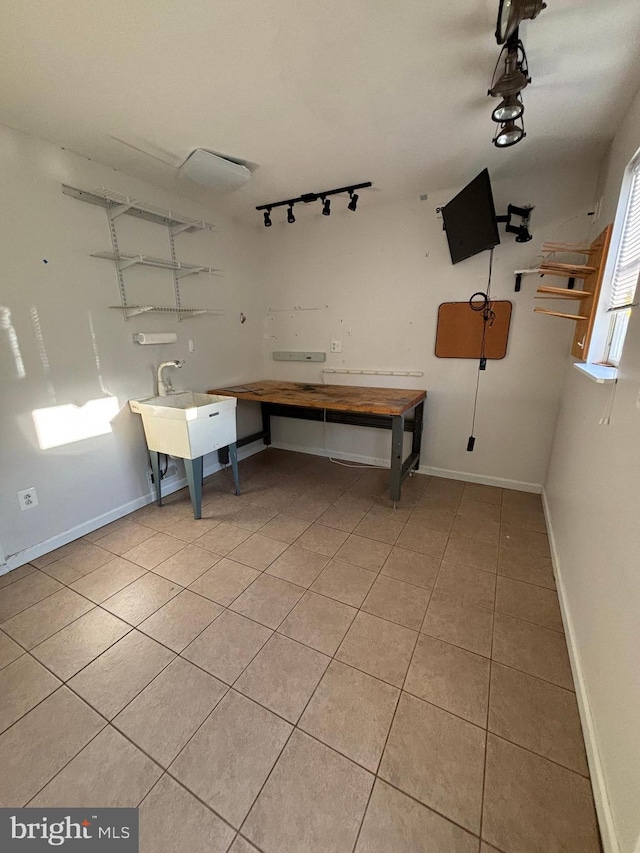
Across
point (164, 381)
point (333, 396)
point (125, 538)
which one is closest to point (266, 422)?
point (333, 396)

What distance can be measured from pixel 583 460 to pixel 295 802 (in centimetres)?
179

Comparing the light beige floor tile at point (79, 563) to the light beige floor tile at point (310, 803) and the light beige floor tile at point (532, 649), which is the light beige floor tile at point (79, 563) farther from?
the light beige floor tile at point (532, 649)

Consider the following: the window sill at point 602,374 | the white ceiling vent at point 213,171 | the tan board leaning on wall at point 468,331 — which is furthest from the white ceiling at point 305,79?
the window sill at point 602,374

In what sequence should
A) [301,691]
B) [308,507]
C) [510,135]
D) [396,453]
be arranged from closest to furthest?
[301,691] < [510,135] < [396,453] < [308,507]

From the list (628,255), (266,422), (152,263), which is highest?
(152,263)

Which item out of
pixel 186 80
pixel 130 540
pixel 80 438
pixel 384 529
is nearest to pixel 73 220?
pixel 186 80

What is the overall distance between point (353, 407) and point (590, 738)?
194 cm

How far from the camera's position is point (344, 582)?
6.05ft

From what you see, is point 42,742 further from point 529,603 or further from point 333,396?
point 333,396

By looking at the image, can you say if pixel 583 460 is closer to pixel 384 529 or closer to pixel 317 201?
pixel 384 529

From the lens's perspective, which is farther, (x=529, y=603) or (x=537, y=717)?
(x=529, y=603)

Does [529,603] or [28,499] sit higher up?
[28,499]

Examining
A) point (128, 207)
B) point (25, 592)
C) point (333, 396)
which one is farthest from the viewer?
point (333, 396)

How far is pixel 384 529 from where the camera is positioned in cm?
233
